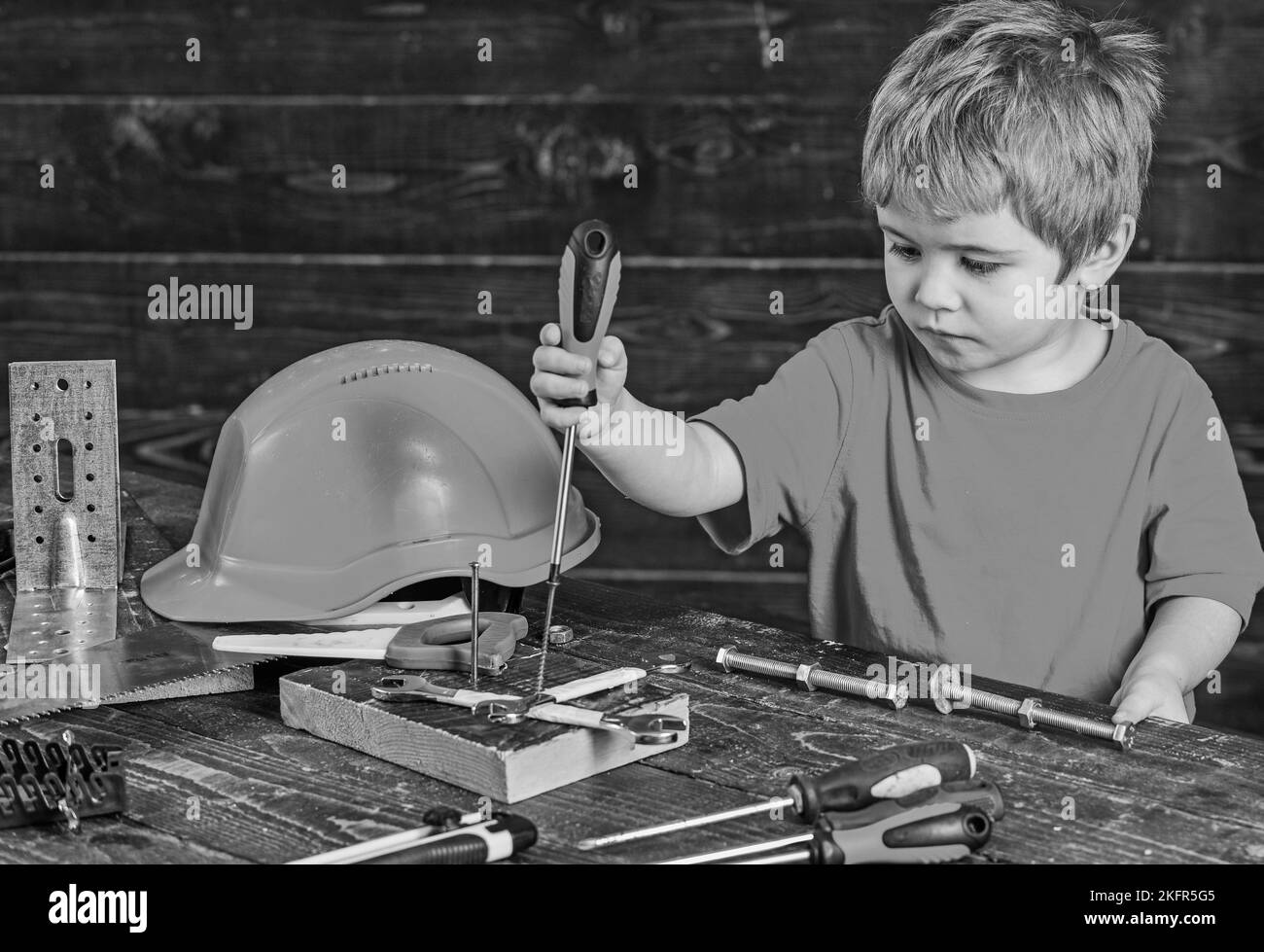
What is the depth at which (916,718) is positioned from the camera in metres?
1.09

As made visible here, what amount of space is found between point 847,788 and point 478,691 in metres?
0.27

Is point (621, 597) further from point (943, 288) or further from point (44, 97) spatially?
point (44, 97)

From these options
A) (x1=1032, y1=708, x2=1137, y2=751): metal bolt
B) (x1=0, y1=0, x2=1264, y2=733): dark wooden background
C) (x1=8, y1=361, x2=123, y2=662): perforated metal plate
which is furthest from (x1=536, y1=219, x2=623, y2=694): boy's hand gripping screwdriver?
(x1=0, y1=0, x2=1264, y2=733): dark wooden background

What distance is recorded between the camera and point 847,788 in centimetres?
90

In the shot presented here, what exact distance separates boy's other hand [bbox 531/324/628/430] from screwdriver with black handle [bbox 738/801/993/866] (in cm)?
40

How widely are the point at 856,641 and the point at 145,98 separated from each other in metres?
1.86

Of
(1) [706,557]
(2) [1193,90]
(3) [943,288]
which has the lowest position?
(1) [706,557]

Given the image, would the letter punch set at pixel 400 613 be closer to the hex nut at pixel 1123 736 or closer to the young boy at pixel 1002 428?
the hex nut at pixel 1123 736

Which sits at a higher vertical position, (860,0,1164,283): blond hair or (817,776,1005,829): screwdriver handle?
(860,0,1164,283): blond hair

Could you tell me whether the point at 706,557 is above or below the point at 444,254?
below

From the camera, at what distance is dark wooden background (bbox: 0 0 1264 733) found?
2674 millimetres

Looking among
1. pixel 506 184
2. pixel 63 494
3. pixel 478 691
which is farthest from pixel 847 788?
pixel 506 184

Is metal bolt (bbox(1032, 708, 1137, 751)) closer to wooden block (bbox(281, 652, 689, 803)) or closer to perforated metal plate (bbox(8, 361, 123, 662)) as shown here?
wooden block (bbox(281, 652, 689, 803))
